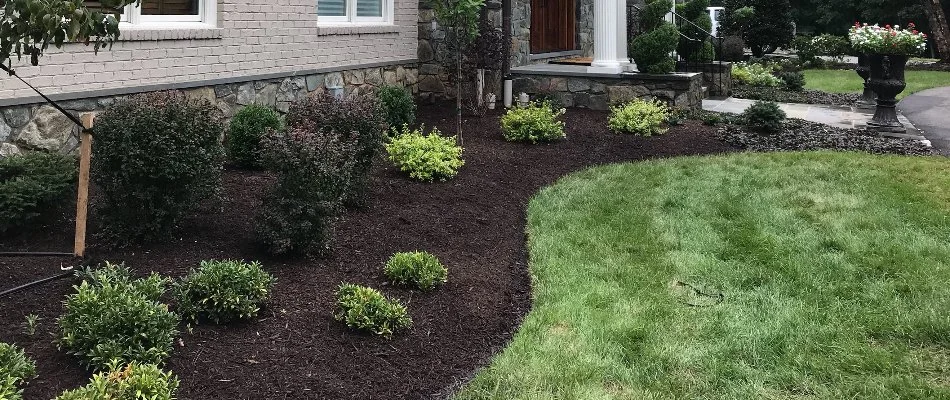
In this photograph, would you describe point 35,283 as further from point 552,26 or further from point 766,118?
point 552,26

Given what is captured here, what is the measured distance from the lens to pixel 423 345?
3.45 meters

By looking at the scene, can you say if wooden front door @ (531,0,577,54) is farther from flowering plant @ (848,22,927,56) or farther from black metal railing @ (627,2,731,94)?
flowering plant @ (848,22,927,56)

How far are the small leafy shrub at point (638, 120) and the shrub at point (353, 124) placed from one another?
165 inches

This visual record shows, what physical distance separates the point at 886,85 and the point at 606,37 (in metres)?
3.85

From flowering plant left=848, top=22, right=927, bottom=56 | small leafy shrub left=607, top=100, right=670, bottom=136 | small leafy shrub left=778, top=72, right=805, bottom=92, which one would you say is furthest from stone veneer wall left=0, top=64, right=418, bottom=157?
small leafy shrub left=778, top=72, right=805, bottom=92

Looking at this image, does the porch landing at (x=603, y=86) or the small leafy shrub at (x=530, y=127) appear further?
the porch landing at (x=603, y=86)

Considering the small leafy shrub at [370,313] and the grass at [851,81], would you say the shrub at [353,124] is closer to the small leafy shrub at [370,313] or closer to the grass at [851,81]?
the small leafy shrub at [370,313]

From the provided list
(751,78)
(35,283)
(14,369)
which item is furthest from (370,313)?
(751,78)

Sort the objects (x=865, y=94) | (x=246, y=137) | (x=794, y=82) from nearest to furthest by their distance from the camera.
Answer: (x=246, y=137)
(x=865, y=94)
(x=794, y=82)

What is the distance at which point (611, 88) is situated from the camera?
10.2 m

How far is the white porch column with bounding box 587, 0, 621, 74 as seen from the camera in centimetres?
1116

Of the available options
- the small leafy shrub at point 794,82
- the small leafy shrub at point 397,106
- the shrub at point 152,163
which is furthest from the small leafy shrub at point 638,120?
the small leafy shrub at point 794,82

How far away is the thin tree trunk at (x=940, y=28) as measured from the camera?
22.7 meters

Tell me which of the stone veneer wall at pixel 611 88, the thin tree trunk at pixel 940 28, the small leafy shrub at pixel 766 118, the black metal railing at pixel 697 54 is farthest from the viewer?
the thin tree trunk at pixel 940 28
